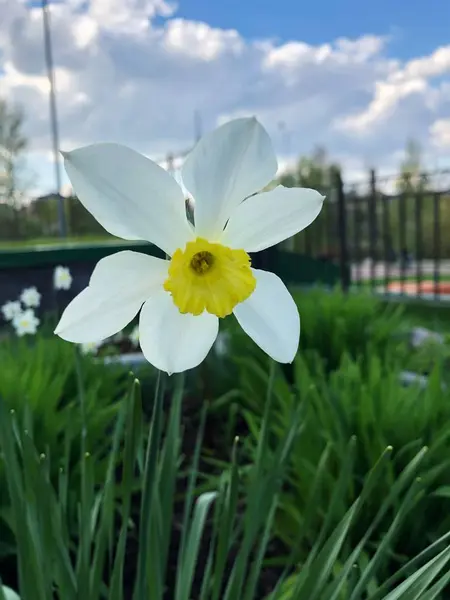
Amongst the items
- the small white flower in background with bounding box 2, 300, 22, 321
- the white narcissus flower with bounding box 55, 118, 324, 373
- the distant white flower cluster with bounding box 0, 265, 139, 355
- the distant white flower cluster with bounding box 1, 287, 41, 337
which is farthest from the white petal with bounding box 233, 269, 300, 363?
the small white flower in background with bounding box 2, 300, 22, 321

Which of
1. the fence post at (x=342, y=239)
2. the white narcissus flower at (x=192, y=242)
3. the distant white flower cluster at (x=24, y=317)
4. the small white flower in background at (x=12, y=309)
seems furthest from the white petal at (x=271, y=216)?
the fence post at (x=342, y=239)

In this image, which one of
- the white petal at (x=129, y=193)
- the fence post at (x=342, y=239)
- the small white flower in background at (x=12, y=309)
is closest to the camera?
the white petal at (x=129, y=193)

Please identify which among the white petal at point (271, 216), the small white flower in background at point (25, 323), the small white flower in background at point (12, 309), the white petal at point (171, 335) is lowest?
the small white flower in background at point (25, 323)

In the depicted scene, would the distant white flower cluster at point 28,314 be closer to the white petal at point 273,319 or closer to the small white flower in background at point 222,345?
the small white flower in background at point 222,345

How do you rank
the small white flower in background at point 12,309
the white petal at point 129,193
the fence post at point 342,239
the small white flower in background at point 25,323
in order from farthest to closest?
the fence post at point 342,239
the small white flower in background at point 12,309
the small white flower in background at point 25,323
the white petal at point 129,193

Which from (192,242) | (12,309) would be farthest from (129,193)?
(12,309)

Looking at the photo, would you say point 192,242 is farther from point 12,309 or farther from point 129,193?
point 12,309
